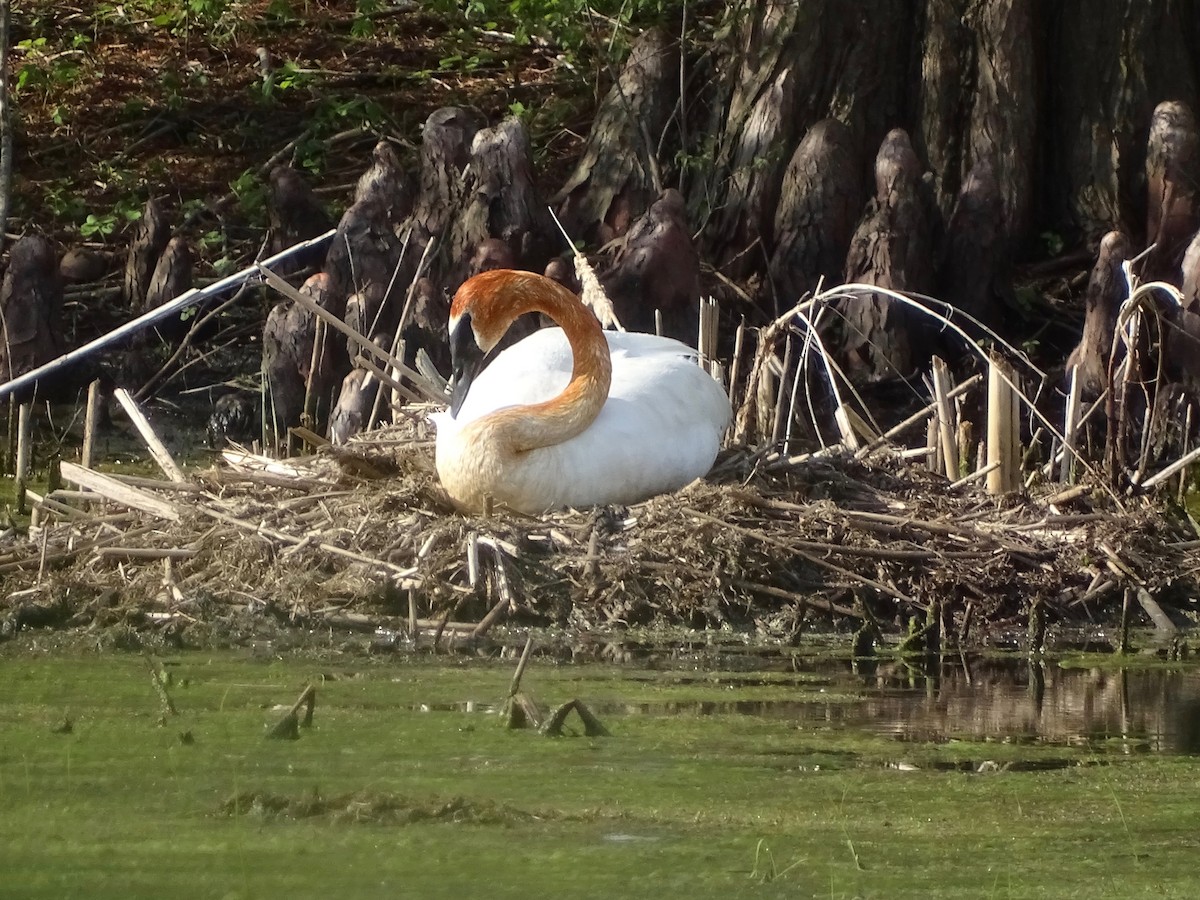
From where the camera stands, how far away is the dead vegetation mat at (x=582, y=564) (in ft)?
22.0

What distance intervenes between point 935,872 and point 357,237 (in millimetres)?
8277

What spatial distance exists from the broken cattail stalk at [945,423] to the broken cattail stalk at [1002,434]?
28 centimetres

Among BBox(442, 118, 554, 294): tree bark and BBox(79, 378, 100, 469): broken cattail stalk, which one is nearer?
BBox(79, 378, 100, 469): broken cattail stalk

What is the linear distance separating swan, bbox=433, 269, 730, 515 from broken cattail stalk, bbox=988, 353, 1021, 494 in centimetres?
95

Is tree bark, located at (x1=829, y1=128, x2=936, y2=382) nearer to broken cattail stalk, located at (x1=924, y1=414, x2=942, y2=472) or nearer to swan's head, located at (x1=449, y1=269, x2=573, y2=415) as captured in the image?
broken cattail stalk, located at (x1=924, y1=414, x2=942, y2=472)

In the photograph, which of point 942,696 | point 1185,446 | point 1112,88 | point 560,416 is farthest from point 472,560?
point 1112,88

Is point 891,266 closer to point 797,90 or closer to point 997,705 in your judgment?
point 797,90

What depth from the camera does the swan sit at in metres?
7.40

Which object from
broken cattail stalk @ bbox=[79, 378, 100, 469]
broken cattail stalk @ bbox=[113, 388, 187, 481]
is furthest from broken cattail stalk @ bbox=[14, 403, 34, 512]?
broken cattail stalk @ bbox=[113, 388, 187, 481]

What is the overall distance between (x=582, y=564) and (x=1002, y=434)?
201 centimetres

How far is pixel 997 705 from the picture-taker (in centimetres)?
568

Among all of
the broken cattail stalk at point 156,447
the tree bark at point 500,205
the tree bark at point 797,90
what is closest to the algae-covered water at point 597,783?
the broken cattail stalk at point 156,447

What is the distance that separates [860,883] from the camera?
155 inches

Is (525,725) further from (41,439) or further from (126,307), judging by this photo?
(126,307)
